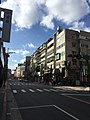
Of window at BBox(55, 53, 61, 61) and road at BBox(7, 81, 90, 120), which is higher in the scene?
window at BBox(55, 53, 61, 61)

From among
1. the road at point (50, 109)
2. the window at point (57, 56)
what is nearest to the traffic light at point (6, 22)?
the road at point (50, 109)

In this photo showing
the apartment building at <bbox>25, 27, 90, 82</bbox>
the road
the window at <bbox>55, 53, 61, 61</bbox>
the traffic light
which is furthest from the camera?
the window at <bbox>55, 53, 61, 61</bbox>

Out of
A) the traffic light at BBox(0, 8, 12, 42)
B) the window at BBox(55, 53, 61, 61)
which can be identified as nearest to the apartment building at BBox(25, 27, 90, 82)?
the window at BBox(55, 53, 61, 61)

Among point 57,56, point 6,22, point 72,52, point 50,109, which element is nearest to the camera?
point 6,22

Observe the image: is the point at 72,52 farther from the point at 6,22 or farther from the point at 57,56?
the point at 6,22

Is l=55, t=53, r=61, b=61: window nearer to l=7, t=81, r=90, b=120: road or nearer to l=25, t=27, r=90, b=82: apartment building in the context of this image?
l=25, t=27, r=90, b=82: apartment building

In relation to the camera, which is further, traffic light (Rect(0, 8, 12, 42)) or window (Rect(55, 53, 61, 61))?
window (Rect(55, 53, 61, 61))

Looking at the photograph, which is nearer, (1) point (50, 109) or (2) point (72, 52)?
(1) point (50, 109)

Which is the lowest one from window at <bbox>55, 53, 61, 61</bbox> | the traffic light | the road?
the road

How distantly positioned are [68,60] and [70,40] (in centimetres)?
692

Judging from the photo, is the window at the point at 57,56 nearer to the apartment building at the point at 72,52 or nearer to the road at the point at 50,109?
the apartment building at the point at 72,52

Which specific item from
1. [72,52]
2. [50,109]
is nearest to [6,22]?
[50,109]

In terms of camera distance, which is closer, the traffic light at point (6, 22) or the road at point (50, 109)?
the traffic light at point (6, 22)

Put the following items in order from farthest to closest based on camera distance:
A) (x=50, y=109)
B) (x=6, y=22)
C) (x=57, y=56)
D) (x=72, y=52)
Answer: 1. (x=57, y=56)
2. (x=72, y=52)
3. (x=50, y=109)
4. (x=6, y=22)
